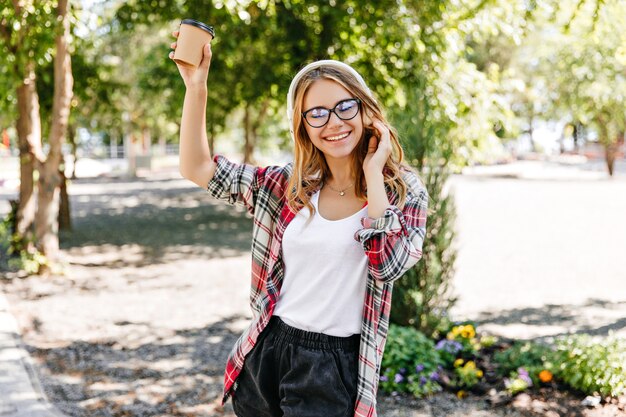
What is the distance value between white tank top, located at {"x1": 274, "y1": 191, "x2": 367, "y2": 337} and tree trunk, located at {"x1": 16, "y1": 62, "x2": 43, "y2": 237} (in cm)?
711

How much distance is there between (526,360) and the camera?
449 cm

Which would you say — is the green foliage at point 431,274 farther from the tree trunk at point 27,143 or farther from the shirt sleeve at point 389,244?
the tree trunk at point 27,143

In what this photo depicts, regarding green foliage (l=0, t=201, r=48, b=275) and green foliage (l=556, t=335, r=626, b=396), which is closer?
green foliage (l=556, t=335, r=626, b=396)

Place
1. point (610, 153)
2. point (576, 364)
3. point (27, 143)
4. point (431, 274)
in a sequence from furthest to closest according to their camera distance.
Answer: point (610, 153) < point (27, 143) < point (431, 274) < point (576, 364)

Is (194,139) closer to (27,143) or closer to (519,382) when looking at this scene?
(519,382)

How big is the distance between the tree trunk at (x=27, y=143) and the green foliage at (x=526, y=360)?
6.37 metres

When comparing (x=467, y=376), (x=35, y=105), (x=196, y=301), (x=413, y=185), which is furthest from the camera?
(x=35, y=105)

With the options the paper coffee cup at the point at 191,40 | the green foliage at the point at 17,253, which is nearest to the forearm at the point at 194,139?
the paper coffee cup at the point at 191,40

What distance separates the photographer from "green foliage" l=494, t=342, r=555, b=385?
4.28 m

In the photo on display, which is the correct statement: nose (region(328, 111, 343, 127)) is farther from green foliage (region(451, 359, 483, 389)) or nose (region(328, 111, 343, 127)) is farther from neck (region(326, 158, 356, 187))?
green foliage (region(451, 359, 483, 389))

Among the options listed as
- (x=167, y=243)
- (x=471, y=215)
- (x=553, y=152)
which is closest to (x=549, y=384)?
(x=167, y=243)

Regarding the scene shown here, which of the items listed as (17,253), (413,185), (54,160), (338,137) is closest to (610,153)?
(17,253)

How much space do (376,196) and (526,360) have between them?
3.22 m

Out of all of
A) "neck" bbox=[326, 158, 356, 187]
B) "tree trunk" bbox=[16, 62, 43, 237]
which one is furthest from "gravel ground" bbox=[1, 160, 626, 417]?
"neck" bbox=[326, 158, 356, 187]
